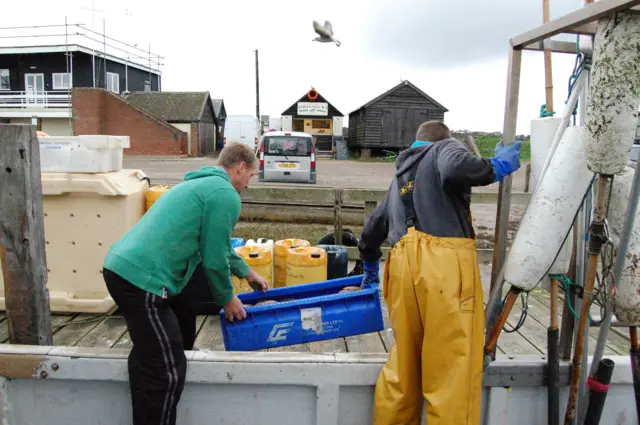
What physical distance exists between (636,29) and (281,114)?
46451 mm

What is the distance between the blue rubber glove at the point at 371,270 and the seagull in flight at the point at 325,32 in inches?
340

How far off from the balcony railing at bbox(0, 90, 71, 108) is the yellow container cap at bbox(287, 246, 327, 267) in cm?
3879

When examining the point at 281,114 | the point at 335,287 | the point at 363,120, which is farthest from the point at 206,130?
the point at 335,287

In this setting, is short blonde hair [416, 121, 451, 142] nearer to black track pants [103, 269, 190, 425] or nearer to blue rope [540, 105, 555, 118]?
→ blue rope [540, 105, 555, 118]

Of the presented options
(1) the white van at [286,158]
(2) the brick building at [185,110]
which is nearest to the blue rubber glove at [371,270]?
(1) the white van at [286,158]

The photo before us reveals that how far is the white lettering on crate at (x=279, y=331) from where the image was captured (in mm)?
3613

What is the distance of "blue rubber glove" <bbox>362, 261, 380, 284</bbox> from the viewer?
12.1 ft

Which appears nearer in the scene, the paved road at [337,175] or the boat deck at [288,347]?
the boat deck at [288,347]

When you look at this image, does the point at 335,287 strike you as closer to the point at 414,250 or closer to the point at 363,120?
the point at 414,250

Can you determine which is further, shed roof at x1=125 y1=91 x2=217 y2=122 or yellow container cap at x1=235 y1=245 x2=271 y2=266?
shed roof at x1=125 y1=91 x2=217 y2=122

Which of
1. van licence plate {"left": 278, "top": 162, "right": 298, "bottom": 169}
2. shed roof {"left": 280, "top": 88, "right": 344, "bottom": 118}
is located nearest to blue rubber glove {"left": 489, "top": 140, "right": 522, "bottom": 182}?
van licence plate {"left": 278, "top": 162, "right": 298, "bottom": 169}

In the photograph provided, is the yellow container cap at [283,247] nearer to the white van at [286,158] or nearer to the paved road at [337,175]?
the paved road at [337,175]

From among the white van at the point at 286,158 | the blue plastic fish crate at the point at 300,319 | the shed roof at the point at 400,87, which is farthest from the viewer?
the shed roof at the point at 400,87

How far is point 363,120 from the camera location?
43.5 m
